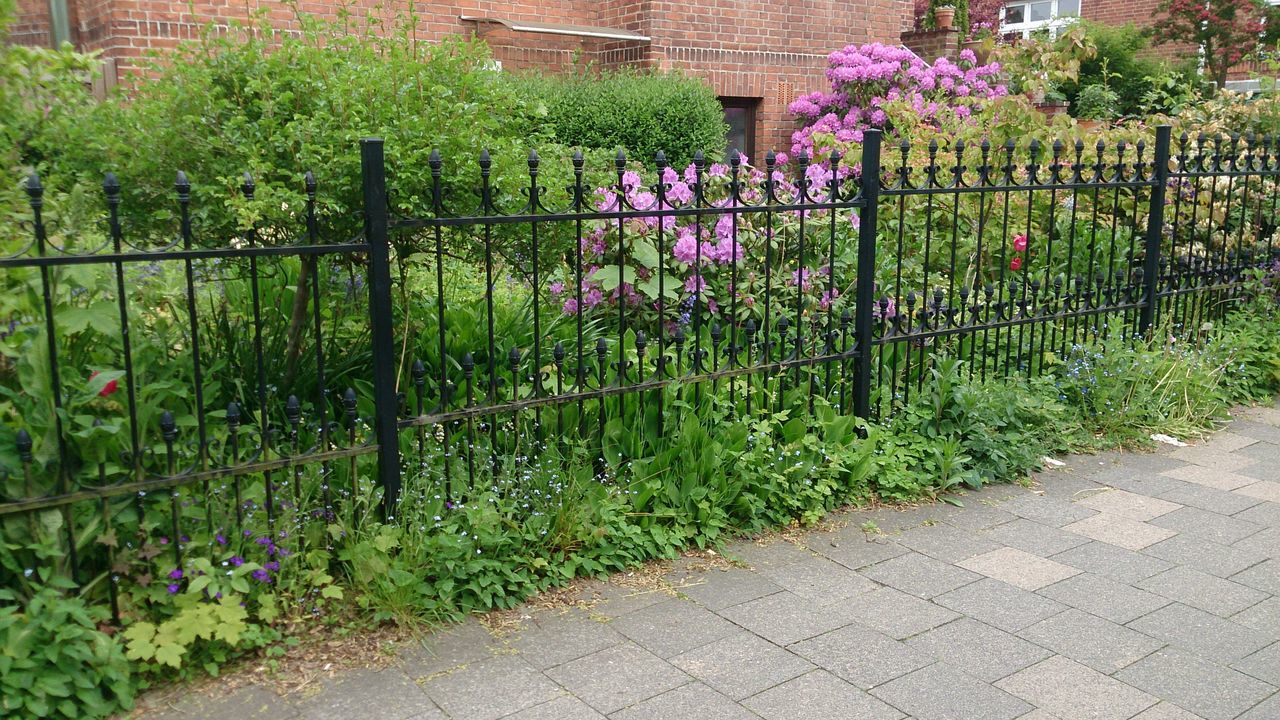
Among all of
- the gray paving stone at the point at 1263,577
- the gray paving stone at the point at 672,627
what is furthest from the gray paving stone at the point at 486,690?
the gray paving stone at the point at 1263,577

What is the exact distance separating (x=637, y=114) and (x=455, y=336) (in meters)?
6.35

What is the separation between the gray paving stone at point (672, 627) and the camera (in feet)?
10.3

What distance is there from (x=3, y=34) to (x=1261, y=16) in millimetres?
20738

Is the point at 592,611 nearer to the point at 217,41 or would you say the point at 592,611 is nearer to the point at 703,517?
the point at 703,517

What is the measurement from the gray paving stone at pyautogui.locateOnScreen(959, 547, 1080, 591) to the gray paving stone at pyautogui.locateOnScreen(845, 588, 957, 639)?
38cm

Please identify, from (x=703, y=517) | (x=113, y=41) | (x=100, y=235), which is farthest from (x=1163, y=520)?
(x=113, y=41)

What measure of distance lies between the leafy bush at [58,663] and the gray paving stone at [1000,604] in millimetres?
2399

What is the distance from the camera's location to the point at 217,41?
3605mm

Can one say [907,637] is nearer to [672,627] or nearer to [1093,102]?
[672,627]

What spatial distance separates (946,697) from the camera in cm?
286

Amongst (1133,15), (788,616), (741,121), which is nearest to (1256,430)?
(788,616)

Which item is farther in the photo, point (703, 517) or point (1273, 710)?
point (703, 517)

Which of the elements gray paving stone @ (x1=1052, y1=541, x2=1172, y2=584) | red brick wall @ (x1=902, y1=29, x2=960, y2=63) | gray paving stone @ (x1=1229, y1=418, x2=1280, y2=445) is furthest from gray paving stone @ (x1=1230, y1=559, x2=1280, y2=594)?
red brick wall @ (x1=902, y1=29, x2=960, y2=63)

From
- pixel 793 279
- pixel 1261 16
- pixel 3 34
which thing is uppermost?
pixel 1261 16
